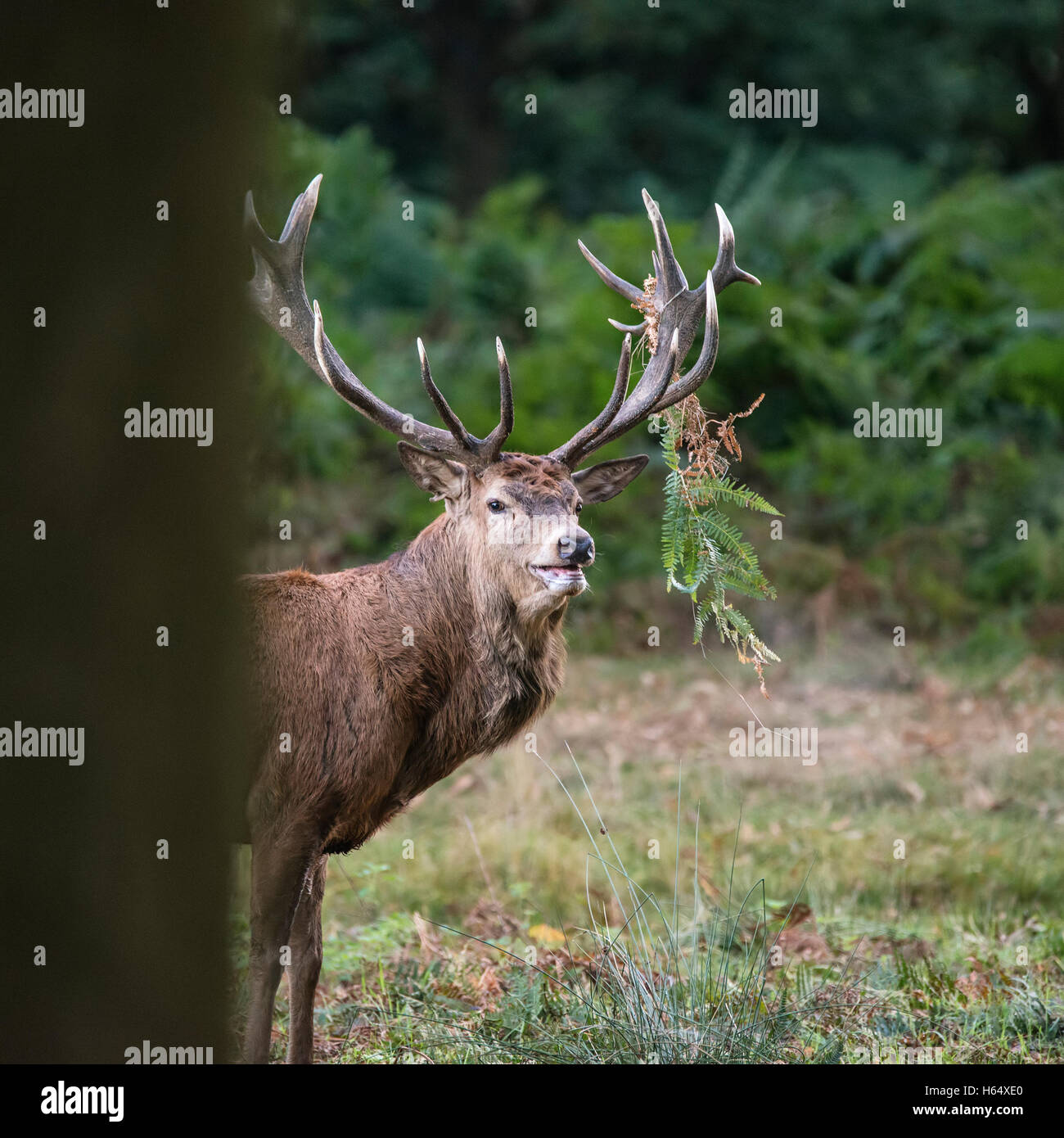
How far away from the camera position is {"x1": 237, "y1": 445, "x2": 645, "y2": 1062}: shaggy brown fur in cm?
437

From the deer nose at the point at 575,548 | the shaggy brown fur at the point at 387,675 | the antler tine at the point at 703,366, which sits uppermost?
the antler tine at the point at 703,366

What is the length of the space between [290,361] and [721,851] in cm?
543

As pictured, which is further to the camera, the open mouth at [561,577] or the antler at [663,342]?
the antler at [663,342]

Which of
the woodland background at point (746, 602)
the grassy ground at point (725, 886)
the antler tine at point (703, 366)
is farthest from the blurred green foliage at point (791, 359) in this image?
the antler tine at point (703, 366)

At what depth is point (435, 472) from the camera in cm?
488

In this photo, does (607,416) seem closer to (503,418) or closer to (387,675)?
(503,418)

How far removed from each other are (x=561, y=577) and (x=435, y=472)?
0.70 metres

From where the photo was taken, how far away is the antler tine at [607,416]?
462 cm

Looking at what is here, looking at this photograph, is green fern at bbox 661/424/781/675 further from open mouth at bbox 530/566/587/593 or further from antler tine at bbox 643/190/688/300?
antler tine at bbox 643/190/688/300

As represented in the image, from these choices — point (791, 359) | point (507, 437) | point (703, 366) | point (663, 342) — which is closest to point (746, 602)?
point (791, 359)

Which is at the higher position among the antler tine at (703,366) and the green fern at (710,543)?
the antler tine at (703,366)

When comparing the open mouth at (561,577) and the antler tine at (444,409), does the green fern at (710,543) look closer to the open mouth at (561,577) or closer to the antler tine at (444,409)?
the open mouth at (561,577)

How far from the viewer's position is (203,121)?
2.57m

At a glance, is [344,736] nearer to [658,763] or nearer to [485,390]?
[658,763]
